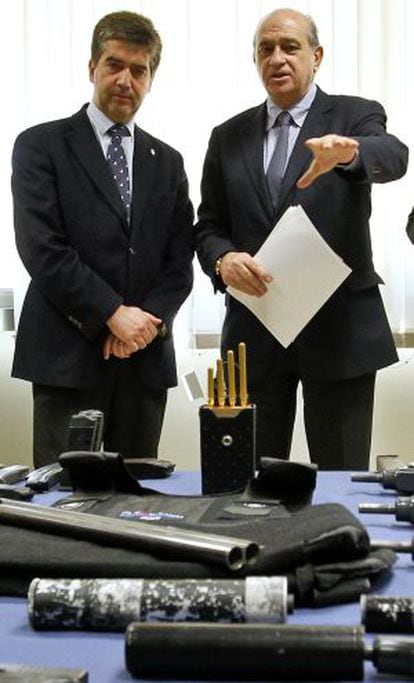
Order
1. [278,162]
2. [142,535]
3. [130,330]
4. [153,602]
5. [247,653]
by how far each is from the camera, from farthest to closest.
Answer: [278,162] < [130,330] < [142,535] < [153,602] < [247,653]

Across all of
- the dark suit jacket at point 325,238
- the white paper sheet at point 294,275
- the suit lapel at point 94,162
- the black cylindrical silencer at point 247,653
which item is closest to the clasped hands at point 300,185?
the white paper sheet at point 294,275

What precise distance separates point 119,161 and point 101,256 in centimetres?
28

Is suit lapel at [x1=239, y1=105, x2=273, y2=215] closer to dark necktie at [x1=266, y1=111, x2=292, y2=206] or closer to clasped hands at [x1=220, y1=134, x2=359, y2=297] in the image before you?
dark necktie at [x1=266, y1=111, x2=292, y2=206]

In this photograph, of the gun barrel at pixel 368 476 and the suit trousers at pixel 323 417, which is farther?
the suit trousers at pixel 323 417

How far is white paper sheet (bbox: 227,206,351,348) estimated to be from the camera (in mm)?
2209

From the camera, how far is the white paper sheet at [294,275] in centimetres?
221

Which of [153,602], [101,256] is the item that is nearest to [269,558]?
[153,602]

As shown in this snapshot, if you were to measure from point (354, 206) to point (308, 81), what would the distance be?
0.36 meters

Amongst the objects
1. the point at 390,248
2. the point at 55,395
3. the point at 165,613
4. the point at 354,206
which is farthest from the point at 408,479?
the point at 390,248

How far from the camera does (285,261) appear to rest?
224cm

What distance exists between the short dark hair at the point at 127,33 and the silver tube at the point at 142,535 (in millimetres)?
1658

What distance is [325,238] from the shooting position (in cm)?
243

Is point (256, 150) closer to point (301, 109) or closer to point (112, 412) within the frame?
point (301, 109)

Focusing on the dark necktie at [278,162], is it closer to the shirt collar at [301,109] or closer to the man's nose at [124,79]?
the shirt collar at [301,109]
